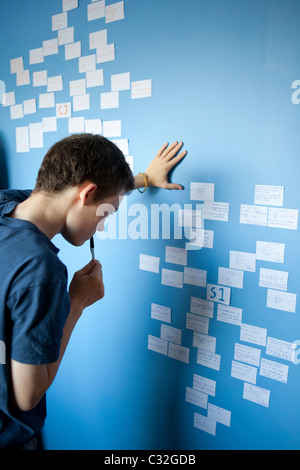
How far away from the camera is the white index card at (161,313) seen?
1.16 metres

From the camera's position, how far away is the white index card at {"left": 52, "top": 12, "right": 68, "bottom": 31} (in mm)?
1220

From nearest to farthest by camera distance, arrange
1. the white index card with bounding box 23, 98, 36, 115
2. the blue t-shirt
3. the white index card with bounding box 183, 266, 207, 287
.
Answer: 1. the blue t-shirt
2. the white index card with bounding box 183, 266, 207, 287
3. the white index card with bounding box 23, 98, 36, 115

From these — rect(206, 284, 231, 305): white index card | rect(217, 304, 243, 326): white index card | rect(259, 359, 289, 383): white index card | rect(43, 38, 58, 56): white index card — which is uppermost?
rect(43, 38, 58, 56): white index card

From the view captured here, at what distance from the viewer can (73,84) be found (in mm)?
1242

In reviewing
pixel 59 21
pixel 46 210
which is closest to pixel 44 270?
pixel 46 210

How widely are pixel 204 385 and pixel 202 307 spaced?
0.94 feet

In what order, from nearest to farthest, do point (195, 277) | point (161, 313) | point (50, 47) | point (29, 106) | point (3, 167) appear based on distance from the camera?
1. point (195, 277)
2. point (161, 313)
3. point (50, 47)
4. point (29, 106)
5. point (3, 167)

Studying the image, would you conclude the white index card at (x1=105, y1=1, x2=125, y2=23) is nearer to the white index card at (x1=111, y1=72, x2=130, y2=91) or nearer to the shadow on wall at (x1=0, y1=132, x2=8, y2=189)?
the white index card at (x1=111, y1=72, x2=130, y2=91)

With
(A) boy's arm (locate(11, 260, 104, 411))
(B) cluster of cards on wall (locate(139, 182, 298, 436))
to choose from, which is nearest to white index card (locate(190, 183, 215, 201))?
(B) cluster of cards on wall (locate(139, 182, 298, 436))

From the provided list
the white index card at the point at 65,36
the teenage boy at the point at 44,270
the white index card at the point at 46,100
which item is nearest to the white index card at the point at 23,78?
the white index card at the point at 46,100

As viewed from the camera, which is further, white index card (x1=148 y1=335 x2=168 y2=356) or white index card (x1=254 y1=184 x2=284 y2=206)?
white index card (x1=148 y1=335 x2=168 y2=356)

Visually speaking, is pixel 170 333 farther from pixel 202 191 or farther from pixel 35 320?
pixel 35 320

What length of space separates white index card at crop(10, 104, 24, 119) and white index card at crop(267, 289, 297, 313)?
1284 millimetres

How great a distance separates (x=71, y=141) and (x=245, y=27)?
574 mm
